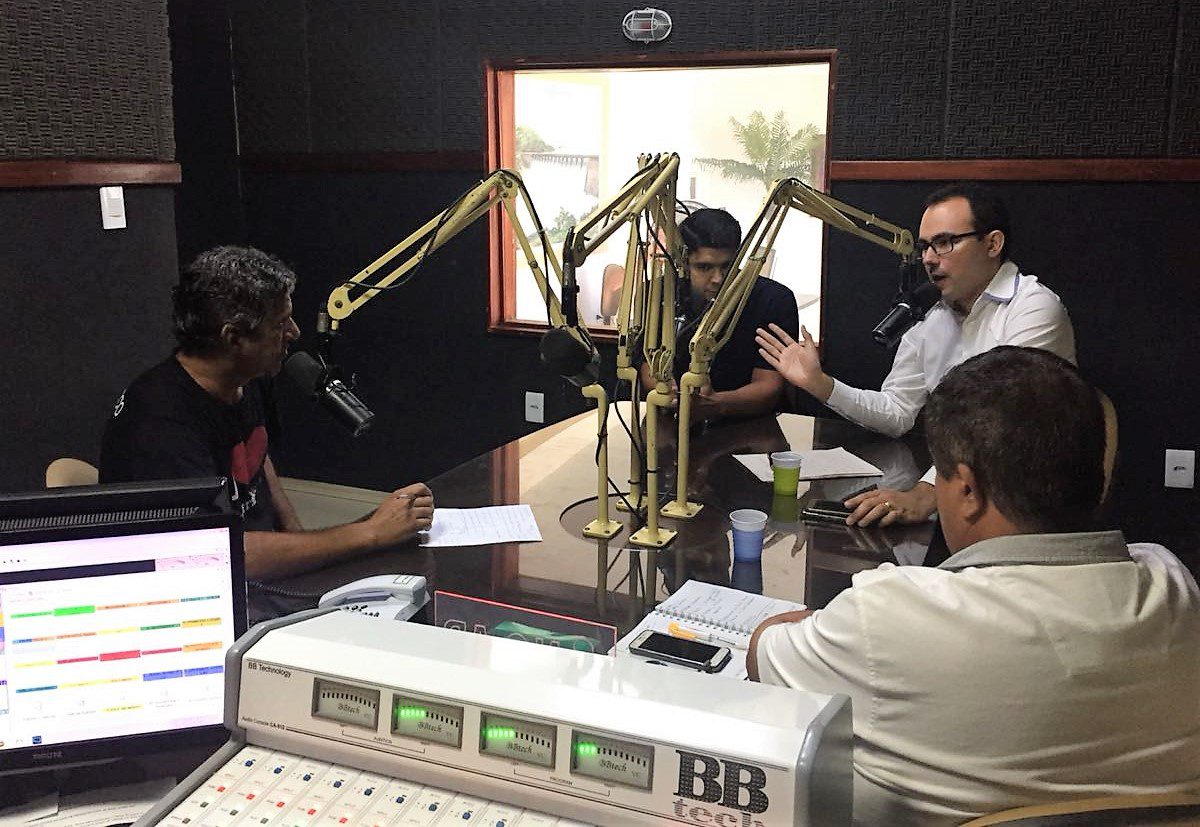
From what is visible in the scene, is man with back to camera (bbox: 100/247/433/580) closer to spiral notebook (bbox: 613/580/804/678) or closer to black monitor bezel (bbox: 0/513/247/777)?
spiral notebook (bbox: 613/580/804/678)

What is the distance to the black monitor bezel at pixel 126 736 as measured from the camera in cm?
116

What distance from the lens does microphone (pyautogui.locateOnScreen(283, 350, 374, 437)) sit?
1842mm

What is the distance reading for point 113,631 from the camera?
1.19 m

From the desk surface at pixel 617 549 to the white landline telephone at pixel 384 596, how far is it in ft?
0.84

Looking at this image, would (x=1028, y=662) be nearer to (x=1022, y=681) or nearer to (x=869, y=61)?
(x=1022, y=681)

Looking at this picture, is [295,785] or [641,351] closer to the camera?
[295,785]

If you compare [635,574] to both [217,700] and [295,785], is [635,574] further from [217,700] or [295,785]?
[295,785]

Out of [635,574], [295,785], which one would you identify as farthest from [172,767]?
[635,574]

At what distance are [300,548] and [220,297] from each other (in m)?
0.56

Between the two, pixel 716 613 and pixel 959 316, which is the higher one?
pixel 959 316

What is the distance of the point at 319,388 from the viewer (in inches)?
72.6

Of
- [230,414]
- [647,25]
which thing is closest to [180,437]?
[230,414]

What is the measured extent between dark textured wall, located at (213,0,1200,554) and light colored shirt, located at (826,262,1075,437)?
25.5 inches

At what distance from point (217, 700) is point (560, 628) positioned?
416 millimetres
